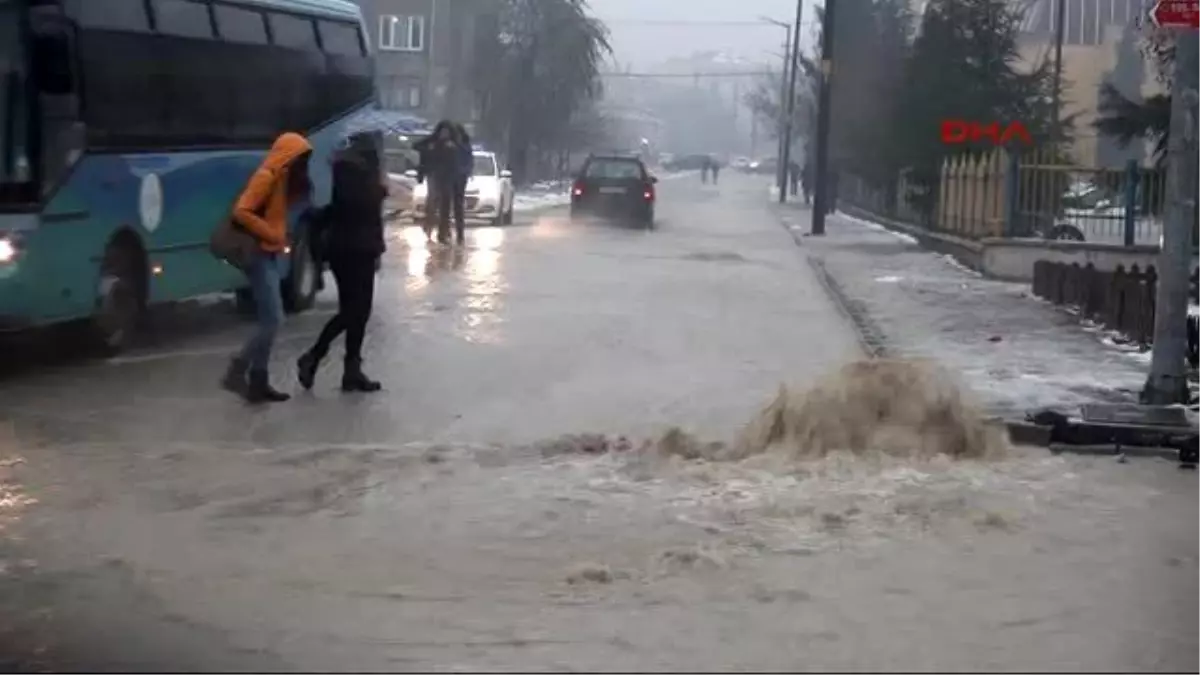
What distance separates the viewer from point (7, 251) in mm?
13234

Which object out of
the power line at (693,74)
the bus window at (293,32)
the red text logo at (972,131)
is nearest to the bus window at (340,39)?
the bus window at (293,32)

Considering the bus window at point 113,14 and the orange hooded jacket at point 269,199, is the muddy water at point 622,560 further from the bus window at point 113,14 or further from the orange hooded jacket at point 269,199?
the bus window at point 113,14

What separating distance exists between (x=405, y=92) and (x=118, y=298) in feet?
235

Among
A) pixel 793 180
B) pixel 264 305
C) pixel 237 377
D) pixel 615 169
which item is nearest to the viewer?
pixel 264 305

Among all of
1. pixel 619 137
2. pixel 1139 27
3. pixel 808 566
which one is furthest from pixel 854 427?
pixel 619 137

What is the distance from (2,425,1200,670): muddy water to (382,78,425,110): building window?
75.2 m

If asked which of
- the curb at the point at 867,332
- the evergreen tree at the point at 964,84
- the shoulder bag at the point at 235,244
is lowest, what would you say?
the curb at the point at 867,332

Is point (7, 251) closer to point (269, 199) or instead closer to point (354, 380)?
A: point (269, 199)

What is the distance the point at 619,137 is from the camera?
12575 cm

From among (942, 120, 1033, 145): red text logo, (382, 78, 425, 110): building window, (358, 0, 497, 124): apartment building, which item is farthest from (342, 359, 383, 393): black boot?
(382, 78, 425, 110): building window

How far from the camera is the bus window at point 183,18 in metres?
16.0

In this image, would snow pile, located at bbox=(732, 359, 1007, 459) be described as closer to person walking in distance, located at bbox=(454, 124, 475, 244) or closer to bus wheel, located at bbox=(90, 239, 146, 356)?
bus wheel, located at bbox=(90, 239, 146, 356)

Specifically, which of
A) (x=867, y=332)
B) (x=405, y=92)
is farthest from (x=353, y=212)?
(x=405, y=92)

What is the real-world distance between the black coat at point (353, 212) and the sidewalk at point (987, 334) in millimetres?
4224
